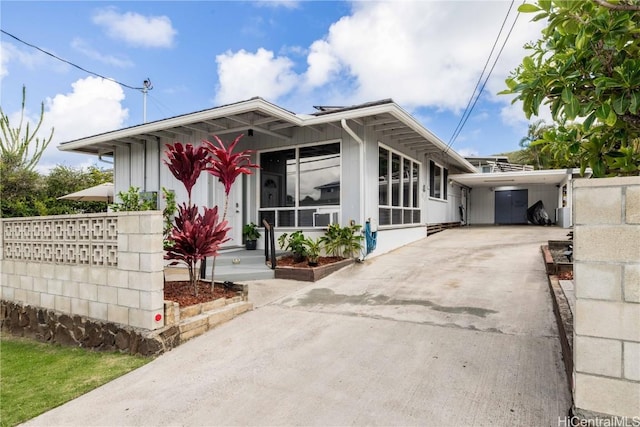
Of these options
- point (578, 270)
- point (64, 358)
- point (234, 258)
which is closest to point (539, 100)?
point (578, 270)

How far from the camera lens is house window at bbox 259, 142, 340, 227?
815 centimetres

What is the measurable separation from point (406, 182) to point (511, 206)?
42.8ft

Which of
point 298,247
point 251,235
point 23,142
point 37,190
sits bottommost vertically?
point 298,247

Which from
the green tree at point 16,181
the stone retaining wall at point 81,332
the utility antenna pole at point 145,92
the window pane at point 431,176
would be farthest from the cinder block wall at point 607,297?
the green tree at point 16,181

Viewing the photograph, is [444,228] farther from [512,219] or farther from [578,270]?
[578,270]

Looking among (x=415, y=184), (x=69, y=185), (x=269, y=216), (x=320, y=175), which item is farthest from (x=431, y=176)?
(x=69, y=185)

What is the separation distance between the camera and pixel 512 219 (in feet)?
66.0

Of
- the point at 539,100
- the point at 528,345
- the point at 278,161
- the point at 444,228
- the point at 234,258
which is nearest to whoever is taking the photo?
the point at 539,100

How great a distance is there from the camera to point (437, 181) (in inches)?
539

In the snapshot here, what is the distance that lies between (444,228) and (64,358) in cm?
1326

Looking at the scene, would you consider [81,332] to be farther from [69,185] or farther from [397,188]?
[69,185]

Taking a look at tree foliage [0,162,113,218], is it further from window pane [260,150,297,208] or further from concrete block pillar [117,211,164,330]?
concrete block pillar [117,211,164,330]

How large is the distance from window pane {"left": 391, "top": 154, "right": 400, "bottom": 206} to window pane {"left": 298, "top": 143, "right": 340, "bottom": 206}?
207 cm

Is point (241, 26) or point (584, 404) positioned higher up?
point (241, 26)
